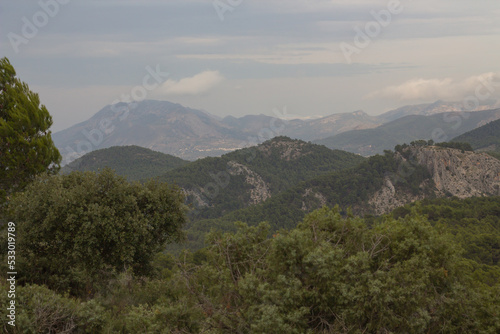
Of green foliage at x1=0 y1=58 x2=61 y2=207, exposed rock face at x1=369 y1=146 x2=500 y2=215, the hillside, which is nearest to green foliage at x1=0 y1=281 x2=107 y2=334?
green foliage at x1=0 y1=58 x2=61 y2=207

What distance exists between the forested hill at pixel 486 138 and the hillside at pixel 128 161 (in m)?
109

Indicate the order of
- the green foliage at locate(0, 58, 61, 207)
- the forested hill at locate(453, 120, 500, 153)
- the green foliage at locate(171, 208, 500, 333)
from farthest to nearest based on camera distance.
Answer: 1. the forested hill at locate(453, 120, 500, 153)
2. the green foliage at locate(0, 58, 61, 207)
3. the green foliage at locate(171, 208, 500, 333)

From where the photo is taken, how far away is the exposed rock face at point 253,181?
338 feet

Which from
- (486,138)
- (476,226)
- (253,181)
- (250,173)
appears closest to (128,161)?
(250,173)

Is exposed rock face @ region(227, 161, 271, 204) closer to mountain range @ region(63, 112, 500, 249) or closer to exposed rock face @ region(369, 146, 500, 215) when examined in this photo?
mountain range @ region(63, 112, 500, 249)

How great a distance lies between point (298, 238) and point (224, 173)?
97523 mm

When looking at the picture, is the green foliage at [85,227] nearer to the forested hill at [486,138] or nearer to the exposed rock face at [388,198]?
the exposed rock face at [388,198]

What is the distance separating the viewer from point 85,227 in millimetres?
13320

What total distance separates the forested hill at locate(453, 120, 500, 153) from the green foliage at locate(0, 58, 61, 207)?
128 meters

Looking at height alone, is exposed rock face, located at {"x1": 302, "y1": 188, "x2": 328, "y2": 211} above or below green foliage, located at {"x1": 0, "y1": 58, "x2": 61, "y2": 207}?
below

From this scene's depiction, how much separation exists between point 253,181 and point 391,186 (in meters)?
43.0

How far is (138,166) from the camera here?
131375 millimetres

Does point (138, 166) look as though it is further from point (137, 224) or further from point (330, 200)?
point (137, 224)

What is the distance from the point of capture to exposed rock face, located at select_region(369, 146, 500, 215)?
70250mm
